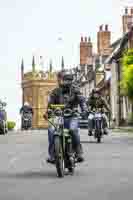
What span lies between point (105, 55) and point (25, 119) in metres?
52.5

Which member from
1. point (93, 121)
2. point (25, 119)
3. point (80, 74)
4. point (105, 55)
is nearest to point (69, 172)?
point (93, 121)

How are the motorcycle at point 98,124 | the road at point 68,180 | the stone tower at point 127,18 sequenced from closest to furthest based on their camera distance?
the road at point 68,180 < the motorcycle at point 98,124 < the stone tower at point 127,18

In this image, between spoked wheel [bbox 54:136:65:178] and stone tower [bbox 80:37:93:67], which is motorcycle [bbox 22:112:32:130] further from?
stone tower [bbox 80:37:93:67]

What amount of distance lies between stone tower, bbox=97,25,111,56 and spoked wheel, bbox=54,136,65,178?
278ft

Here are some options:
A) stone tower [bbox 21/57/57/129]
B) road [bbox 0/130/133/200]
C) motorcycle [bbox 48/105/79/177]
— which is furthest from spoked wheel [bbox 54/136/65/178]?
stone tower [bbox 21/57/57/129]

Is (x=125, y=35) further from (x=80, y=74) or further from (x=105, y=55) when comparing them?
(x=80, y=74)

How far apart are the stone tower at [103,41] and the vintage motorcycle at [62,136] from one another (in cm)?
8421

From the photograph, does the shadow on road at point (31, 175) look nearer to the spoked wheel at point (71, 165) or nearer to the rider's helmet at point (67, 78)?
the spoked wheel at point (71, 165)

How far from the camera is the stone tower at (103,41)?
321ft

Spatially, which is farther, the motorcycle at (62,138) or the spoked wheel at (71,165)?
the spoked wheel at (71,165)

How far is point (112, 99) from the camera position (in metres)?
96.2

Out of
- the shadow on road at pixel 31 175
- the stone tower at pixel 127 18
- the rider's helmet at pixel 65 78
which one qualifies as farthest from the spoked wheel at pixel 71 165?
the stone tower at pixel 127 18

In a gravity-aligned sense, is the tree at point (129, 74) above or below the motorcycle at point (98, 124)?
above

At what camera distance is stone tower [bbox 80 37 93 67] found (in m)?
105
